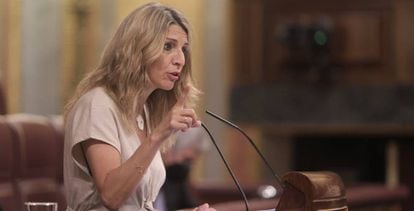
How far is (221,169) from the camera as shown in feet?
24.3

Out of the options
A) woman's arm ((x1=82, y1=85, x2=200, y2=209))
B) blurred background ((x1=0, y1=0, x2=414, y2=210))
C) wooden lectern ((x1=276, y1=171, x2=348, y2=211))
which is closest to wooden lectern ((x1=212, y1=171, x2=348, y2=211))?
wooden lectern ((x1=276, y1=171, x2=348, y2=211))

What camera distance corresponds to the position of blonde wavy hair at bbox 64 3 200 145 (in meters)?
2.29

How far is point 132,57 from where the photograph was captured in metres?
2.29

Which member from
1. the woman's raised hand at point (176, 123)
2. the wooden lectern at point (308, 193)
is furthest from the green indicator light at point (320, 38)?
the woman's raised hand at point (176, 123)

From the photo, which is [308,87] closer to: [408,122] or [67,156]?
[408,122]

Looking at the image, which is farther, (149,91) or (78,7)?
(78,7)

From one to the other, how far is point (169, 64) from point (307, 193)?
0.40 m

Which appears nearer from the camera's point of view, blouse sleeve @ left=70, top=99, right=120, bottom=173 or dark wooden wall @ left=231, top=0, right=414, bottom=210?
blouse sleeve @ left=70, top=99, right=120, bottom=173

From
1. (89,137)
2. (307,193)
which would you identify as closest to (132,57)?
(89,137)

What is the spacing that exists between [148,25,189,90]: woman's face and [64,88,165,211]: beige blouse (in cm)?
11

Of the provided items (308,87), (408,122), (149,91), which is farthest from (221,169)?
(149,91)

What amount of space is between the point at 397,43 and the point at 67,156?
4989 mm

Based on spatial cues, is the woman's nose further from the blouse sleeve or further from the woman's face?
the blouse sleeve

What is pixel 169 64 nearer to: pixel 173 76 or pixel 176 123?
pixel 173 76
